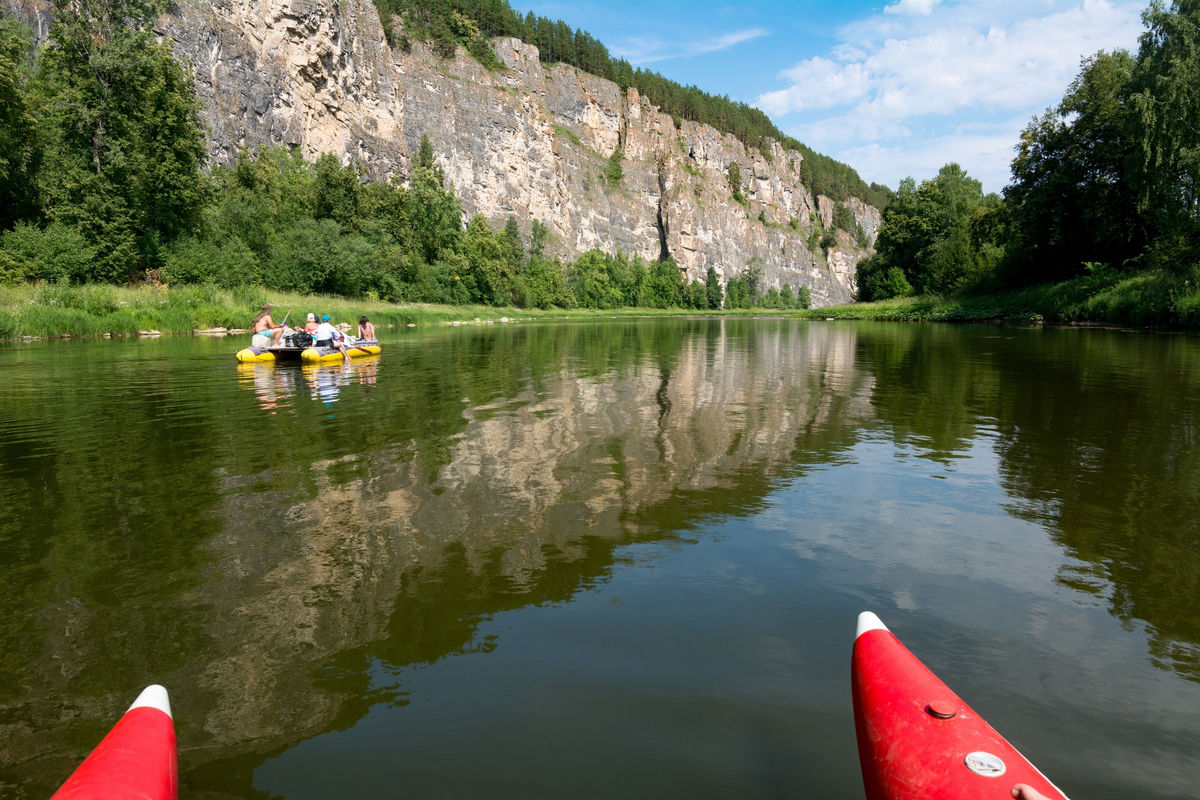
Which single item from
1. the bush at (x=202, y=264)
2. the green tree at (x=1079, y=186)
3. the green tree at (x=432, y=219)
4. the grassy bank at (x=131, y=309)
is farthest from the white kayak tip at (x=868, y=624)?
the green tree at (x=432, y=219)

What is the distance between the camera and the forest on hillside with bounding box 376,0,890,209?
332 feet

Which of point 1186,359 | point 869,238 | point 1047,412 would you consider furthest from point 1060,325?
point 869,238

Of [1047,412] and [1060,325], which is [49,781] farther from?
[1060,325]

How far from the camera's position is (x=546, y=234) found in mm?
105312

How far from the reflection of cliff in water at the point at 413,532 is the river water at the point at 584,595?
0.03 meters

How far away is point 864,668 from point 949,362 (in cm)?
1934

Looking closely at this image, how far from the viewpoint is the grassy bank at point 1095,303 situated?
100ft

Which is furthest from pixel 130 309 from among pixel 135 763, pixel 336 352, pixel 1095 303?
pixel 1095 303

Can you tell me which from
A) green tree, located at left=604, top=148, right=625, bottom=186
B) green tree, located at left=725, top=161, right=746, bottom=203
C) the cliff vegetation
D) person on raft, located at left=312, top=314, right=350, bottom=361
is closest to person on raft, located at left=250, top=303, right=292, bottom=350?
person on raft, located at left=312, top=314, right=350, bottom=361

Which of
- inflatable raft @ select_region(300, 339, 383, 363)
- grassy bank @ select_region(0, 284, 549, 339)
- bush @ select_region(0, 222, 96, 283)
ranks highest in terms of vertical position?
bush @ select_region(0, 222, 96, 283)

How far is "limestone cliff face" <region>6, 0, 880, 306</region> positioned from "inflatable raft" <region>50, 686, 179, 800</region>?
73794mm

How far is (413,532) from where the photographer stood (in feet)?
18.4

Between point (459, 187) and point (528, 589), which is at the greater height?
point (459, 187)

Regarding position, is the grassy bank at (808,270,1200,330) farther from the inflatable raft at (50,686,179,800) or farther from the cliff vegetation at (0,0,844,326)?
the cliff vegetation at (0,0,844,326)
